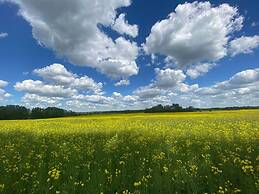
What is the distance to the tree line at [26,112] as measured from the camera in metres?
78.0

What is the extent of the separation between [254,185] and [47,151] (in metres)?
7.50

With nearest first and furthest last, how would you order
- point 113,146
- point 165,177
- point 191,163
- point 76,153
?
point 165,177
point 191,163
point 76,153
point 113,146

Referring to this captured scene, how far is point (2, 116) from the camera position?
76.6 meters

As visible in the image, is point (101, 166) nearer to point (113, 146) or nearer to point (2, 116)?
point (113, 146)

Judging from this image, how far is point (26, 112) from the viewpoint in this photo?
82125 mm

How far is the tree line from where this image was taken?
256ft

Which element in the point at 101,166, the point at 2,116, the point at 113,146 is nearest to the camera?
the point at 101,166

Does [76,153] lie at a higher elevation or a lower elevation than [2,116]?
lower

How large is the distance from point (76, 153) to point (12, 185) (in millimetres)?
3192

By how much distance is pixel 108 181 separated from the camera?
6969mm

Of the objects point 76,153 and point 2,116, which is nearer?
point 76,153

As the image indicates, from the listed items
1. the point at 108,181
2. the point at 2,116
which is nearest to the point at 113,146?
the point at 108,181

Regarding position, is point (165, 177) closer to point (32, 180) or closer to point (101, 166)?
point (101, 166)

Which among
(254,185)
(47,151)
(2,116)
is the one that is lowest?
(254,185)
